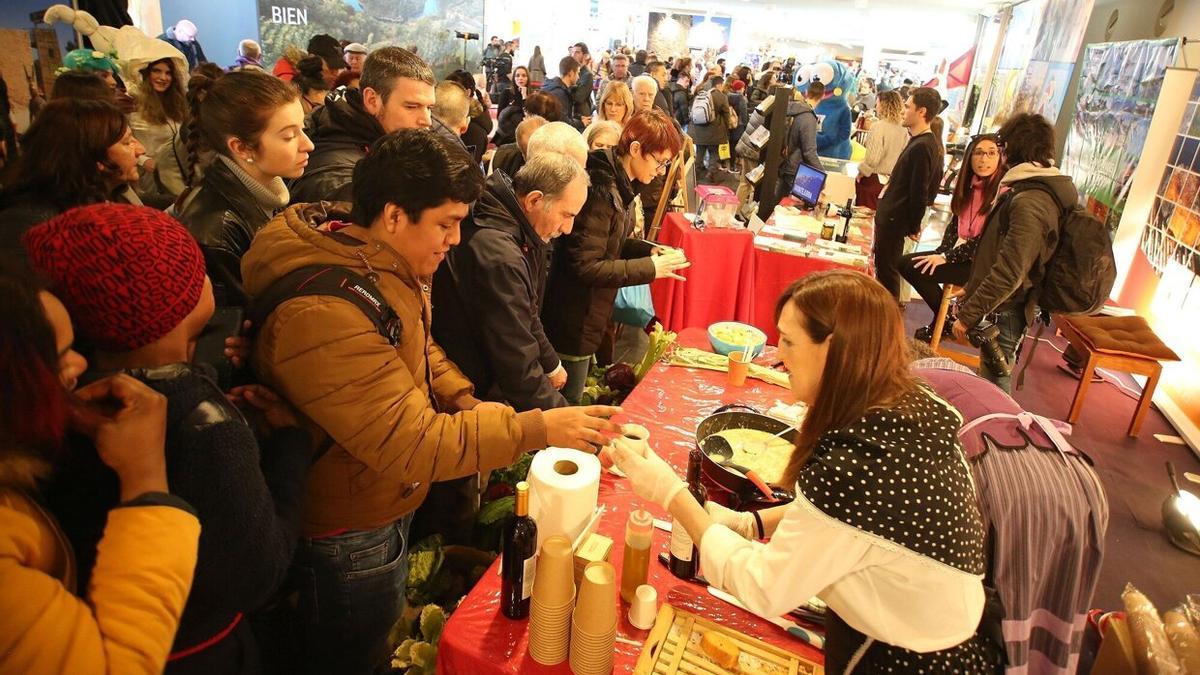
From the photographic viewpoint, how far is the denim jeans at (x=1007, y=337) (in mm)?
3477

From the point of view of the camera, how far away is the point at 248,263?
4.50ft

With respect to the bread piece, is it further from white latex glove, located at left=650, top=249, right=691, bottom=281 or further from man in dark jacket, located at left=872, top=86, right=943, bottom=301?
man in dark jacket, located at left=872, top=86, right=943, bottom=301

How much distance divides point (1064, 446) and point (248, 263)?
5.75ft

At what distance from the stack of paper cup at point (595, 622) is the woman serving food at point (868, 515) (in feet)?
0.71

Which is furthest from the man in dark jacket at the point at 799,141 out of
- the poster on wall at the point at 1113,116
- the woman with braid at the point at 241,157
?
the woman with braid at the point at 241,157

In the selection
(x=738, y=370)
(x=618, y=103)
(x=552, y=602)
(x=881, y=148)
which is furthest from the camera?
(x=881, y=148)

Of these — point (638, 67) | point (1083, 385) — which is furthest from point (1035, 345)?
point (638, 67)

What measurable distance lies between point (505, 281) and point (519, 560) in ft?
3.25

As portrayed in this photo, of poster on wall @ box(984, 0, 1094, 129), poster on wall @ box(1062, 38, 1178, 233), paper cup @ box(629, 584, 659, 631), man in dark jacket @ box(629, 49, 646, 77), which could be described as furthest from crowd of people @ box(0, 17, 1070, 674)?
Answer: man in dark jacket @ box(629, 49, 646, 77)

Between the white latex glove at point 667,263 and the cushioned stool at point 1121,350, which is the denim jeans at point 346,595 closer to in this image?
the white latex glove at point 667,263

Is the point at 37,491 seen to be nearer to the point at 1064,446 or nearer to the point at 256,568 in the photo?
the point at 256,568

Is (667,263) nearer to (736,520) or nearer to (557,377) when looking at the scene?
(557,377)

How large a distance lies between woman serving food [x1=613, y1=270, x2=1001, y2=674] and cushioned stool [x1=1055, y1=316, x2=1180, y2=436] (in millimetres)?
3366

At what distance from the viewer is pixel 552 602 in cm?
120
